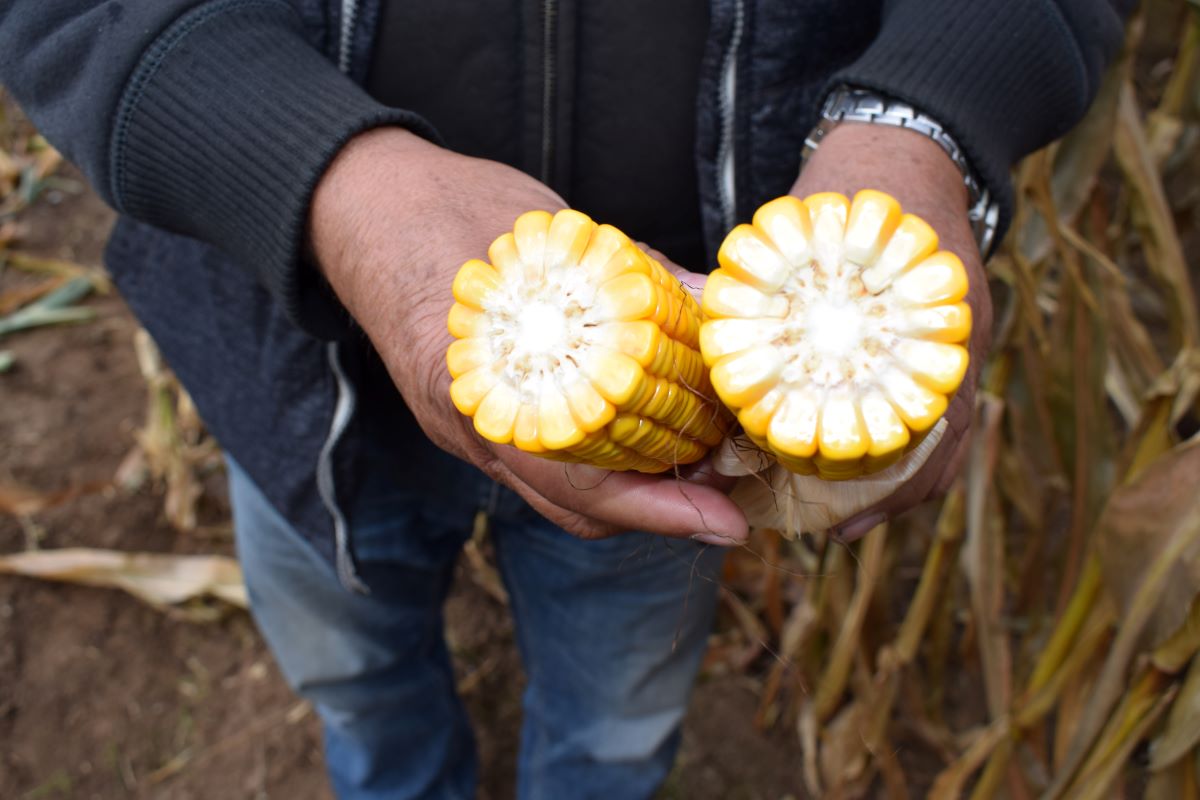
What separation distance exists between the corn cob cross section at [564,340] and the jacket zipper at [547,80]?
370 mm

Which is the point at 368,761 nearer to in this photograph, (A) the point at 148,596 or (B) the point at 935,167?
(A) the point at 148,596

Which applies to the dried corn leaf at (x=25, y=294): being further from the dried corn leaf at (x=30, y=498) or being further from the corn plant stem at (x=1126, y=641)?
the corn plant stem at (x=1126, y=641)

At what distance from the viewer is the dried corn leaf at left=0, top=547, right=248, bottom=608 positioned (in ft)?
5.89

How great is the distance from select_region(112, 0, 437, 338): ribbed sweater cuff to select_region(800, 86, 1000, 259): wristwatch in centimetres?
33

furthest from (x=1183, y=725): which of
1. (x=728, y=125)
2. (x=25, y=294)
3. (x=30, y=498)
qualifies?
(x=25, y=294)

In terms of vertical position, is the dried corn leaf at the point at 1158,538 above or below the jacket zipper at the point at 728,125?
below

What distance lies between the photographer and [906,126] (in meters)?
0.79

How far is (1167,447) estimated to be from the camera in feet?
3.60

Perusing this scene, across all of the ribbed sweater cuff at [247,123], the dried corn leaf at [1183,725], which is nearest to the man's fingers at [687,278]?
the ribbed sweater cuff at [247,123]

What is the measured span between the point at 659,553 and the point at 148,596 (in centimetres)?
111

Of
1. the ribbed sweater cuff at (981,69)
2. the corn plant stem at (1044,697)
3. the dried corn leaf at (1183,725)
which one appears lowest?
the corn plant stem at (1044,697)

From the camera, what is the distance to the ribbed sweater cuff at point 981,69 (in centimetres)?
78

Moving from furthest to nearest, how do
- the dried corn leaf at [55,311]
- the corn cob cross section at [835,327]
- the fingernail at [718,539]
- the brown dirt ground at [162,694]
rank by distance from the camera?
the dried corn leaf at [55,311], the brown dirt ground at [162,694], the fingernail at [718,539], the corn cob cross section at [835,327]

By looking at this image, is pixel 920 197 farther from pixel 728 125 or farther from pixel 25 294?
pixel 25 294
